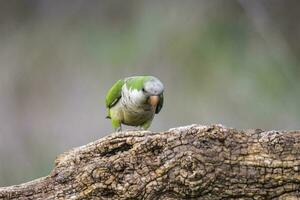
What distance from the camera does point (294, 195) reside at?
230 centimetres

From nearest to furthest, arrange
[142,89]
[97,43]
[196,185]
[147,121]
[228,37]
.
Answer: [196,185] → [142,89] → [147,121] → [228,37] → [97,43]

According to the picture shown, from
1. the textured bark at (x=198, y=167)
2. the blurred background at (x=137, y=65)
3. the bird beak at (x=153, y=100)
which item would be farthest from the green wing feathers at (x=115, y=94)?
the textured bark at (x=198, y=167)

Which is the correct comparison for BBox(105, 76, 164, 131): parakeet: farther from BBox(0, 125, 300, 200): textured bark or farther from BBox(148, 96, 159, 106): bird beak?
BBox(0, 125, 300, 200): textured bark

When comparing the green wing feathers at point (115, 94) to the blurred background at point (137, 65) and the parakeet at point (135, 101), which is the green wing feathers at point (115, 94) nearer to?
the parakeet at point (135, 101)

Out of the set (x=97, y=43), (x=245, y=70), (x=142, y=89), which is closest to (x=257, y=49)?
(x=245, y=70)

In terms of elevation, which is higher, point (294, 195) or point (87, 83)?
point (87, 83)

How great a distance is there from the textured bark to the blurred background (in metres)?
2.66

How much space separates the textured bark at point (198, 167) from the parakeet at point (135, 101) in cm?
91

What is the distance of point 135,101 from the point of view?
11.5ft

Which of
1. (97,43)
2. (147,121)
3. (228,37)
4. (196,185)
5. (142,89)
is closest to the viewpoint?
(196,185)

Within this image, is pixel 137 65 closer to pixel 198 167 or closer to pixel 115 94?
pixel 115 94

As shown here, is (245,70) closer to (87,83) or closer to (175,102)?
(175,102)

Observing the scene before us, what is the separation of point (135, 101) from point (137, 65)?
171 centimetres

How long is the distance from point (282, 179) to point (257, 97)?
2.81m
